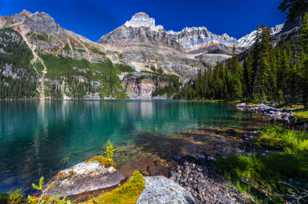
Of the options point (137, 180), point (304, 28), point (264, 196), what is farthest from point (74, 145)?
point (304, 28)

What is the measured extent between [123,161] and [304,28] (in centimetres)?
4872

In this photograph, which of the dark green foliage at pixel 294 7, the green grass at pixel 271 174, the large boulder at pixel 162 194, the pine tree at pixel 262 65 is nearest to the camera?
the large boulder at pixel 162 194

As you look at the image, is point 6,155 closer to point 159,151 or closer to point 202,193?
point 159,151

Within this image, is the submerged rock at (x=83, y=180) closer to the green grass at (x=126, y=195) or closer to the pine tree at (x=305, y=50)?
the green grass at (x=126, y=195)

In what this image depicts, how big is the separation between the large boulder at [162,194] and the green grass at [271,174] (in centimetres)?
374

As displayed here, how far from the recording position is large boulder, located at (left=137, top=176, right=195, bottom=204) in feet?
30.8

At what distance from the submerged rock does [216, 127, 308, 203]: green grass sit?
26.7 feet

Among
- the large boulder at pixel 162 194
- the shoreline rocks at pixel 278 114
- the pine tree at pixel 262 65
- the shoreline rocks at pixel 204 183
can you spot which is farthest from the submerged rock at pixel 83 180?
the pine tree at pixel 262 65

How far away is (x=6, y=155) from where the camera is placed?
80.1ft

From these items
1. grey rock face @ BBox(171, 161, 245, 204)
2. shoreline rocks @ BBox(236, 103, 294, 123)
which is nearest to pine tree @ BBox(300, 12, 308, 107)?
shoreline rocks @ BBox(236, 103, 294, 123)

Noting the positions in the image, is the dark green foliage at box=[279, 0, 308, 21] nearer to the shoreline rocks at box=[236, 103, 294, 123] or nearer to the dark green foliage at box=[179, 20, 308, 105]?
the shoreline rocks at box=[236, 103, 294, 123]

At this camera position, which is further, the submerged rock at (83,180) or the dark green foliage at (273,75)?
the dark green foliage at (273,75)

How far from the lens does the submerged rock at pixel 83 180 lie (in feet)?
42.4

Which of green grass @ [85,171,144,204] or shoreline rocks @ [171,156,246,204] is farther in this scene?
shoreline rocks @ [171,156,246,204]
